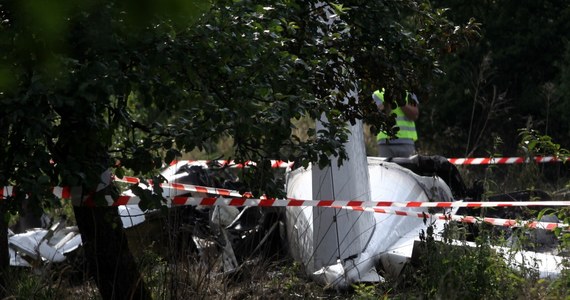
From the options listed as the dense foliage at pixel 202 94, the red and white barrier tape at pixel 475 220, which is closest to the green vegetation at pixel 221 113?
the dense foliage at pixel 202 94

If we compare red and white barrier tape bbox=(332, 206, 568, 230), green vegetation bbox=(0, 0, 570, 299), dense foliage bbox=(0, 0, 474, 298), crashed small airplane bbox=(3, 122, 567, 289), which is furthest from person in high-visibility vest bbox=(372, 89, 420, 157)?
dense foliage bbox=(0, 0, 474, 298)

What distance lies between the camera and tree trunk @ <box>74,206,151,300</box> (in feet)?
16.8

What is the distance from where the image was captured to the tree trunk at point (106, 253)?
5.12 m

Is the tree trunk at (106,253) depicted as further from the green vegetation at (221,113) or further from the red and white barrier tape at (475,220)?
the red and white barrier tape at (475,220)

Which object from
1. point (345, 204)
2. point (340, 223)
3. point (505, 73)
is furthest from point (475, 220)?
point (505, 73)

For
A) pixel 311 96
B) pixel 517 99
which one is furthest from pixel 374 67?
pixel 517 99

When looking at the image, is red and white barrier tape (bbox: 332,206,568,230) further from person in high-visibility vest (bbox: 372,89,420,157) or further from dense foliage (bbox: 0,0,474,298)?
person in high-visibility vest (bbox: 372,89,420,157)

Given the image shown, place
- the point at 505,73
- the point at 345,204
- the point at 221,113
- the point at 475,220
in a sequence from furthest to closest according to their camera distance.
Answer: the point at 505,73 → the point at 345,204 → the point at 475,220 → the point at 221,113

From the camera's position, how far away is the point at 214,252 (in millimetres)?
6871

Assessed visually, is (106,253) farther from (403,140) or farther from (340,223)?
(403,140)

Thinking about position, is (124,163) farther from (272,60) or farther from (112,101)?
(272,60)

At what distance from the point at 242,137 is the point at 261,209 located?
315 centimetres

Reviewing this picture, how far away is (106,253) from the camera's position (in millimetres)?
5148

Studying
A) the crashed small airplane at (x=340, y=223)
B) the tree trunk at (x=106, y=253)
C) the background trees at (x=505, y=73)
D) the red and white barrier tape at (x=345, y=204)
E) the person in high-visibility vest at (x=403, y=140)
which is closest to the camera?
the tree trunk at (x=106, y=253)
